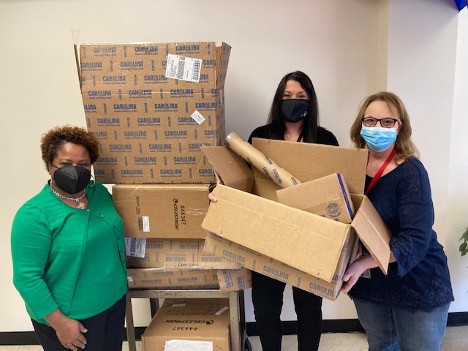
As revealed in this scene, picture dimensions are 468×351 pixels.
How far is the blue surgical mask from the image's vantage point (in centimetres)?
123

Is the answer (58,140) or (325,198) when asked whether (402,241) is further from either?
(58,140)

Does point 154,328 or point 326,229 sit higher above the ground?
point 326,229

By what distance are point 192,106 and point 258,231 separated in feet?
2.05

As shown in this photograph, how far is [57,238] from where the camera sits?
123 centimetres

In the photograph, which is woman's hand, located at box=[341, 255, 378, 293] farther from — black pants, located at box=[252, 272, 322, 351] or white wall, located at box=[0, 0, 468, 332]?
white wall, located at box=[0, 0, 468, 332]

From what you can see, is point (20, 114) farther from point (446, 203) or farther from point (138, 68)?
point (446, 203)

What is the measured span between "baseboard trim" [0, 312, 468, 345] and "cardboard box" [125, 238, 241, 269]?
3.00 feet

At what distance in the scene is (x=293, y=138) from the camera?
162 cm

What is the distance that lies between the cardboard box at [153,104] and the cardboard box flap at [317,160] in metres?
0.27

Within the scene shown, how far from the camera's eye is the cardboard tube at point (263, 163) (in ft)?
4.29

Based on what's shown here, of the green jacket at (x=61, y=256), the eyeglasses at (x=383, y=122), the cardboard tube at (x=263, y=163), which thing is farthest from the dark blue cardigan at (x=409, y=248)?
the green jacket at (x=61, y=256)

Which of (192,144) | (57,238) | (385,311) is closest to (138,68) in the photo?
(192,144)

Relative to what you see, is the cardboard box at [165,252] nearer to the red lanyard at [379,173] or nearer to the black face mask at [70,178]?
the black face mask at [70,178]

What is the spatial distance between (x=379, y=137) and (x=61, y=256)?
124 centimetres
